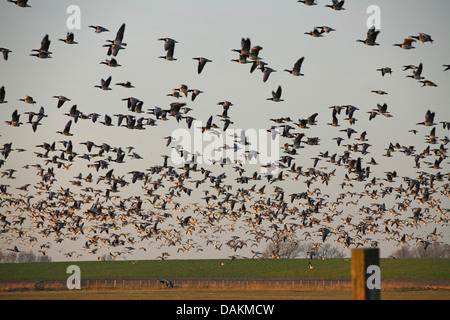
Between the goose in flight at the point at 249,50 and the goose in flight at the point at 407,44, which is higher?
the goose in flight at the point at 407,44

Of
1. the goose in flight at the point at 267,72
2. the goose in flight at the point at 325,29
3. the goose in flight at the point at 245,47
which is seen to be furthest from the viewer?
the goose in flight at the point at 325,29

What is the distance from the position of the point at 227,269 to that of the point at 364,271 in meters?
98.8

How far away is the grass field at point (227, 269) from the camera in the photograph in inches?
3826

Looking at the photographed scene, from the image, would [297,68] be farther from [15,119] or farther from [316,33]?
[15,119]

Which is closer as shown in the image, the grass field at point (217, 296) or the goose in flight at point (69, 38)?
the goose in flight at point (69, 38)

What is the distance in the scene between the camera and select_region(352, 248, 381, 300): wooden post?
29.8ft

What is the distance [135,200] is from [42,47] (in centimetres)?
2624

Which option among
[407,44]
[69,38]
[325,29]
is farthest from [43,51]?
[407,44]

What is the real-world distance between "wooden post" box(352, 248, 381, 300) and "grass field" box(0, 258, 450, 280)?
8572 cm

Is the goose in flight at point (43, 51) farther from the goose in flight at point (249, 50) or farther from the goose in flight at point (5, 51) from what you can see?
the goose in flight at point (249, 50)

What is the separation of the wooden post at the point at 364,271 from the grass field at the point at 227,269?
8572 cm

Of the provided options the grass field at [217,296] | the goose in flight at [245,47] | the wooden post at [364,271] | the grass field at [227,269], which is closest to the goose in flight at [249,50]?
the goose in flight at [245,47]

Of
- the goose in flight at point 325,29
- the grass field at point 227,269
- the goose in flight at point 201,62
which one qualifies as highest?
the goose in flight at point 325,29
